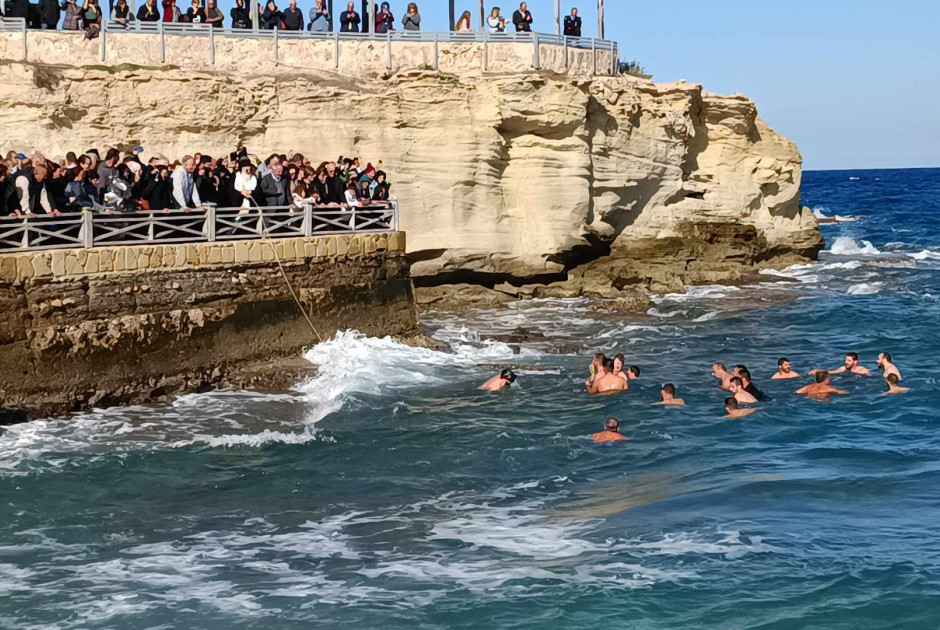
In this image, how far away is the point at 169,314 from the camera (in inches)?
727

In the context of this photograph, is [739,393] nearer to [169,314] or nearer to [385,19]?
[169,314]

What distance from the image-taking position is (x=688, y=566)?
11.4 metres

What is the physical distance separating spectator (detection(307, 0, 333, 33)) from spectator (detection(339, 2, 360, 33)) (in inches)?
15.5

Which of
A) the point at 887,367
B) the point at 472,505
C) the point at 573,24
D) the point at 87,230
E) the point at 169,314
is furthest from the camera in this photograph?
the point at 573,24

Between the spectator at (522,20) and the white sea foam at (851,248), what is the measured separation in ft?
64.0

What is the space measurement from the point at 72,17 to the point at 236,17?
4.20 meters

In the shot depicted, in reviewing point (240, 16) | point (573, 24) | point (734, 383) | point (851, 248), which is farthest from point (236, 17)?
point (851, 248)

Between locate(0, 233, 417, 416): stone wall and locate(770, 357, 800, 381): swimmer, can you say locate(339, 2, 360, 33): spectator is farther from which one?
locate(770, 357, 800, 381): swimmer

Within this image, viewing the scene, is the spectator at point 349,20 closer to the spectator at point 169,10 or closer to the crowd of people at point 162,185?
the spectator at point 169,10

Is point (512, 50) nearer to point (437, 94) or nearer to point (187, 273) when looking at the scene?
point (437, 94)

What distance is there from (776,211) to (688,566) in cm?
2929

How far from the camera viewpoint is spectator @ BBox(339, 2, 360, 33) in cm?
3094

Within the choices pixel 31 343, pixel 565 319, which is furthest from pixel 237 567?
pixel 565 319

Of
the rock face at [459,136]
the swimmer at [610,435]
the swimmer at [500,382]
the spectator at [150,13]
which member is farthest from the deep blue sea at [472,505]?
the spectator at [150,13]
